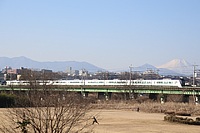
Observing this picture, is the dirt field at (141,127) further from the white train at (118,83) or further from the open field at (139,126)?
the white train at (118,83)

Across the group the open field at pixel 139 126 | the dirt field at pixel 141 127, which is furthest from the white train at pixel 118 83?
the dirt field at pixel 141 127

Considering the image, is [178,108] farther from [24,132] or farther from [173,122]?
[24,132]

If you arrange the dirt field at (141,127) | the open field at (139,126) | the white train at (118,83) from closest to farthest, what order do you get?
the dirt field at (141,127), the open field at (139,126), the white train at (118,83)

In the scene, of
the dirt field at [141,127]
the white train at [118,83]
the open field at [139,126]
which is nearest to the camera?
the dirt field at [141,127]

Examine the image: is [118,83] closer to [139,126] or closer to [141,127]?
[139,126]

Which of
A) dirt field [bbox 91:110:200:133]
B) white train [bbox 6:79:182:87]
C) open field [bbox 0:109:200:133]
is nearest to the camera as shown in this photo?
dirt field [bbox 91:110:200:133]

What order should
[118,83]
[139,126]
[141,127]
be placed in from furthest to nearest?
1. [118,83]
2. [139,126]
3. [141,127]

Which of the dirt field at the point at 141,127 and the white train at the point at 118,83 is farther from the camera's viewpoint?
the white train at the point at 118,83

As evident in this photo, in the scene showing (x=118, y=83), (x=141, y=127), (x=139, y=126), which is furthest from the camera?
(x=118, y=83)

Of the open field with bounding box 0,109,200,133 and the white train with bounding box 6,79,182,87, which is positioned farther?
the white train with bounding box 6,79,182,87

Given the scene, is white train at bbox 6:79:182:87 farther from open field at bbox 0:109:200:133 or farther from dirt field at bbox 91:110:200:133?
dirt field at bbox 91:110:200:133

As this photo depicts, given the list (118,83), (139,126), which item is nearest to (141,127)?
(139,126)

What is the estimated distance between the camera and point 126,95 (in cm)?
8750

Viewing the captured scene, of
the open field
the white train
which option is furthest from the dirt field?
the white train
